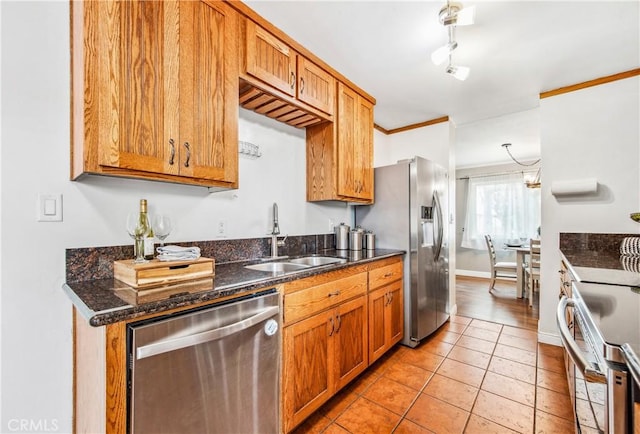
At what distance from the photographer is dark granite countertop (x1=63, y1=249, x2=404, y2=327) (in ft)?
2.93

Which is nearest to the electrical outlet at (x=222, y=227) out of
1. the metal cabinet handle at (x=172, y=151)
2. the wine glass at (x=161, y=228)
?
the wine glass at (x=161, y=228)

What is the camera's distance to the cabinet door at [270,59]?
171cm

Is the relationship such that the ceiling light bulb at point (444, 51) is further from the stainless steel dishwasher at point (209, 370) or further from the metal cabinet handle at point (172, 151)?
the stainless steel dishwasher at point (209, 370)

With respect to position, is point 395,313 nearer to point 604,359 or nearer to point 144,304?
point 604,359

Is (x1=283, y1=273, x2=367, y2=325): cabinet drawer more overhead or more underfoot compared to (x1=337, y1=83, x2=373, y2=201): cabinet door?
more underfoot

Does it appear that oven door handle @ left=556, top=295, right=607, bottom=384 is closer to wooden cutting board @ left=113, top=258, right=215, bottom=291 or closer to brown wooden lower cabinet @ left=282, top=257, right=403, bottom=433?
brown wooden lower cabinet @ left=282, top=257, right=403, bottom=433

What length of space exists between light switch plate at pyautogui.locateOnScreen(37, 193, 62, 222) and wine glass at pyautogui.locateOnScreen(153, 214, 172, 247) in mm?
382

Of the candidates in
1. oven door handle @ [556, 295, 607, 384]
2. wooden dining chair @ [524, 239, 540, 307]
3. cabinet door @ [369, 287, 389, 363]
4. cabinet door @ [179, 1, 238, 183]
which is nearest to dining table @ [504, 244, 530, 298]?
wooden dining chair @ [524, 239, 540, 307]

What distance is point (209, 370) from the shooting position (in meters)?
1.11

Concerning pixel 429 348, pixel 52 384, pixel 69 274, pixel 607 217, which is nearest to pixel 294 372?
pixel 52 384

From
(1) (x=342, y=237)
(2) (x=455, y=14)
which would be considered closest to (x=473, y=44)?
(2) (x=455, y=14)

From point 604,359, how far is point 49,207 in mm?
2015

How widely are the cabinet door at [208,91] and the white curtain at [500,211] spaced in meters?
5.78

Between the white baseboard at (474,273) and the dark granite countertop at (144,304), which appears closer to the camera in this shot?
the dark granite countertop at (144,304)
